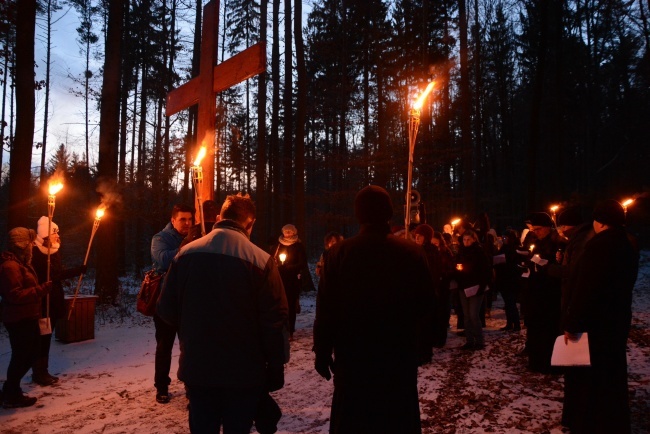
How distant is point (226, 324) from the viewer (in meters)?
2.82

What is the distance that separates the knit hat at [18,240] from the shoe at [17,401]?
173 cm

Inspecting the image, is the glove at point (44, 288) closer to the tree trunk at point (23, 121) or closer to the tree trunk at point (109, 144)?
the tree trunk at point (23, 121)

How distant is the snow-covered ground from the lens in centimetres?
482

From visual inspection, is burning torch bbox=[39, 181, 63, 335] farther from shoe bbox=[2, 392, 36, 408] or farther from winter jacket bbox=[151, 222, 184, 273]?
winter jacket bbox=[151, 222, 184, 273]

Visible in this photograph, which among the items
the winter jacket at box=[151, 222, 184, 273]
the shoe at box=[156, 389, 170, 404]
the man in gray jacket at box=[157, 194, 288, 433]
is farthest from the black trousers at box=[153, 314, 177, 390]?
the man in gray jacket at box=[157, 194, 288, 433]

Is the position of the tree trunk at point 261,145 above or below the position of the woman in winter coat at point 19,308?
above

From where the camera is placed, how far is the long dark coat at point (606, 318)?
13.0 feet

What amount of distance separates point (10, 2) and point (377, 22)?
1720 cm

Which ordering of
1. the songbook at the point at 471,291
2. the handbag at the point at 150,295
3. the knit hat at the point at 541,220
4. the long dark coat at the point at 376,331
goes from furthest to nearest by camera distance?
1. the songbook at the point at 471,291
2. the knit hat at the point at 541,220
3. the handbag at the point at 150,295
4. the long dark coat at the point at 376,331

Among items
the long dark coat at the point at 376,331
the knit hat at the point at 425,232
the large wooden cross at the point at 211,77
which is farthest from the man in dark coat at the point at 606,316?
the large wooden cross at the point at 211,77

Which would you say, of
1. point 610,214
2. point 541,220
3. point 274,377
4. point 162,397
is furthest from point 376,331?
point 541,220

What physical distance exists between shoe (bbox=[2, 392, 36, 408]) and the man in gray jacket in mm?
3692

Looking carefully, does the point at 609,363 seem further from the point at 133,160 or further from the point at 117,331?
the point at 133,160

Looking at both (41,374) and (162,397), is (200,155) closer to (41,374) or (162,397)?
(162,397)
